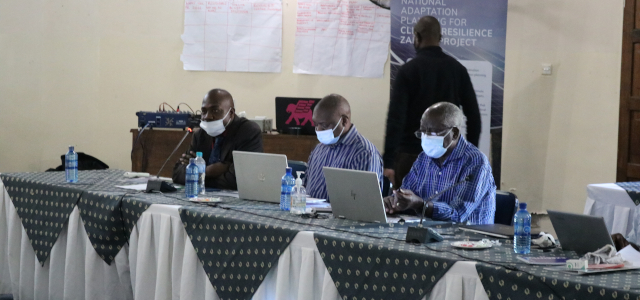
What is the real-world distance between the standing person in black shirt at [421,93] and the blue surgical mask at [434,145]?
1496mm

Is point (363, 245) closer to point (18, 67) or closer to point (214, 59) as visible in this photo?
point (214, 59)

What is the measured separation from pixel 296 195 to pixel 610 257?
1.27m

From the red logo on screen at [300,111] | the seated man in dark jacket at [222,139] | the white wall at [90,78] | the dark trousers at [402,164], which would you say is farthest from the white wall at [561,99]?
the seated man in dark jacket at [222,139]

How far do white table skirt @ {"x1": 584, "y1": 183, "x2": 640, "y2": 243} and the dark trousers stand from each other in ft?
3.96

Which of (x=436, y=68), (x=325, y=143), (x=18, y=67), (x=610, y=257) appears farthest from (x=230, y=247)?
(x=18, y=67)

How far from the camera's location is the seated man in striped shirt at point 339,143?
3244 mm

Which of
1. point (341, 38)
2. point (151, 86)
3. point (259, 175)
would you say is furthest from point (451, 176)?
point (151, 86)

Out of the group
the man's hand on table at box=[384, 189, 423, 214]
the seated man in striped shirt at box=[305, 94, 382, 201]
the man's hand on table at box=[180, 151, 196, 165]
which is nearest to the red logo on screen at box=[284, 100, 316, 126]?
the man's hand on table at box=[180, 151, 196, 165]

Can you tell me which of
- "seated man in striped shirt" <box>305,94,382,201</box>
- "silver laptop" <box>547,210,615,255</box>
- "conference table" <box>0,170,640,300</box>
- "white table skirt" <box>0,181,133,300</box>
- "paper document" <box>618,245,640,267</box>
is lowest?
"white table skirt" <box>0,181,133,300</box>

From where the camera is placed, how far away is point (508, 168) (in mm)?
5082

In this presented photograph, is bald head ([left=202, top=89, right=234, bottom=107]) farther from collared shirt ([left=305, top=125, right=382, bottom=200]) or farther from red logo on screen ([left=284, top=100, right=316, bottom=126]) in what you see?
red logo on screen ([left=284, top=100, right=316, bottom=126])

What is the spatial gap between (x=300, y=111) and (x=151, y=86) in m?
1.69

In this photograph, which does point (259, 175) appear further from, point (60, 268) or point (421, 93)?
point (421, 93)

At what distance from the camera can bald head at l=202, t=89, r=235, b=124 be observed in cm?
364
